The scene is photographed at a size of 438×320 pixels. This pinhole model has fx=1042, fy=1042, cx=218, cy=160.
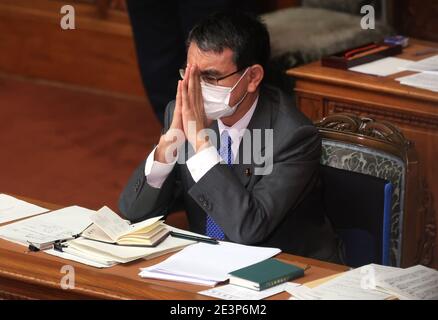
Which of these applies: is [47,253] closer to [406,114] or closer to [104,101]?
[406,114]

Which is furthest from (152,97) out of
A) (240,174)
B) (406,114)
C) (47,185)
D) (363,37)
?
(240,174)

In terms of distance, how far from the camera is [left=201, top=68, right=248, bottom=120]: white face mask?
10.3 ft

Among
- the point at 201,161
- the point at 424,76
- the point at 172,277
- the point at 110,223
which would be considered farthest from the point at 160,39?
the point at 172,277

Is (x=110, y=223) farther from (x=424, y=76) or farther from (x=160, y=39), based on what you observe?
(x=160, y=39)

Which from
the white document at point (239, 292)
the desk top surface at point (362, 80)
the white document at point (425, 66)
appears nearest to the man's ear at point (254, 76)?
the white document at point (239, 292)

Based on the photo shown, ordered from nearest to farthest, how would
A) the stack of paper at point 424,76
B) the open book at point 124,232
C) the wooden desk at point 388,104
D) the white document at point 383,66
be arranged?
the open book at point 124,232
the wooden desk at point 388,104
the stack of paper at point 424,76
the white document at point 383,66

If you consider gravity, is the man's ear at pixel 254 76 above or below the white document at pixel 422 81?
above

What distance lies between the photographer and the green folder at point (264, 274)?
254 cm

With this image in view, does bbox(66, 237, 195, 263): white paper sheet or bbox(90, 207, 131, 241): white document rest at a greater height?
bbox(90, 207, 131, 241): white document

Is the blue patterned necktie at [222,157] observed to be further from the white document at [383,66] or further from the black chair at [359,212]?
the white document at [383,66]

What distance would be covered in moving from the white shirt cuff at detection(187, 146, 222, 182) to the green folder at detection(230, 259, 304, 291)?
0.42m

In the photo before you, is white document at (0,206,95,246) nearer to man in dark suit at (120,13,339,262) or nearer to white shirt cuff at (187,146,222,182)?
man in dark suit at (120,13,339,262)

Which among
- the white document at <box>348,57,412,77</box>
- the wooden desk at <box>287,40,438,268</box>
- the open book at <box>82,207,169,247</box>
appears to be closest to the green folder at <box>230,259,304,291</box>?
the open book at <box>82,207,169,247</box>

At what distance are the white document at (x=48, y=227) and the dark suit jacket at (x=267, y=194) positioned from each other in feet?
0.62
